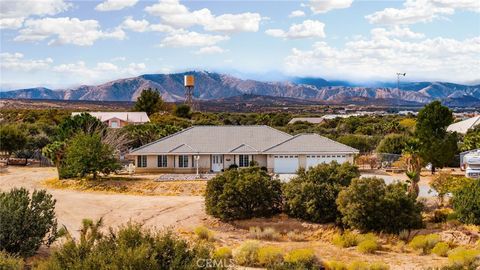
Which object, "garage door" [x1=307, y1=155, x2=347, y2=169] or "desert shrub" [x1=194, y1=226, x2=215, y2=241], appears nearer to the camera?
"desert shrub" [x1=194, y1=226, x2=215, y2=241]

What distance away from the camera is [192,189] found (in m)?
41.6

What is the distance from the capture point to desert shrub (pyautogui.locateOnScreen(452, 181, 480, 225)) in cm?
3066

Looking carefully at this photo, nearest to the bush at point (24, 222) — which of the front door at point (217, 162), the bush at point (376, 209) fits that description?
the bush at point (376, 209)

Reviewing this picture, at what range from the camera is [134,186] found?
4250 cm

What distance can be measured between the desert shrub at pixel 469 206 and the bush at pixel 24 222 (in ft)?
62.2

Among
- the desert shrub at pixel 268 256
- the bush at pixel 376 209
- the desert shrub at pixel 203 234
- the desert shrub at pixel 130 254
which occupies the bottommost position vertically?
the desert shrub at pixel 203 234


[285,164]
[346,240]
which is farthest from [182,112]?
[346,240]

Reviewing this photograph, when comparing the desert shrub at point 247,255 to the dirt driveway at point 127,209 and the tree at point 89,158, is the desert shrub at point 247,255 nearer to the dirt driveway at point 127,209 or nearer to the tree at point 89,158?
the dirt driveway at point 127,209

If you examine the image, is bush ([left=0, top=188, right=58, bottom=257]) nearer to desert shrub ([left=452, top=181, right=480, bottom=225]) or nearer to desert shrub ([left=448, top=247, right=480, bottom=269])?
desert shrub ([left=448, top=247, right=480, bottom=269])

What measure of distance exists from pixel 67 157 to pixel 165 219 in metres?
15.0

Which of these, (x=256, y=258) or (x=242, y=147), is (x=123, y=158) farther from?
(x=256, y=258)

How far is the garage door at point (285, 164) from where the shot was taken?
157 feet

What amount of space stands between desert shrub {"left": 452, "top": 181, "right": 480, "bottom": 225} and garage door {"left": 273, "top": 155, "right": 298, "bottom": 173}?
57.4 ft

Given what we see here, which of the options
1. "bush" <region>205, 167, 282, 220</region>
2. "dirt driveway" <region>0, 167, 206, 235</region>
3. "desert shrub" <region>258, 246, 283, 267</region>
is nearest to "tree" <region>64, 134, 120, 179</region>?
"dirt driveway" <region>0, 167, 206, 235</region>
